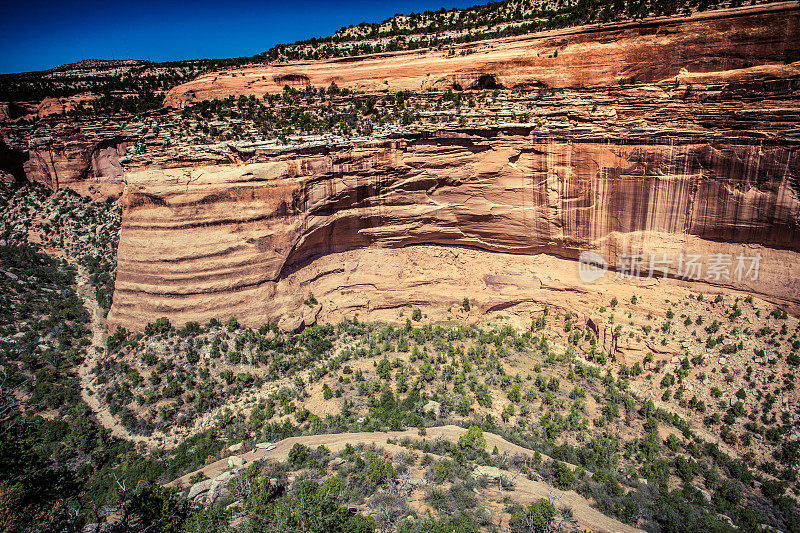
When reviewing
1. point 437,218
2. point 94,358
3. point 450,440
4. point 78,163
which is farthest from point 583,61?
point 78,163

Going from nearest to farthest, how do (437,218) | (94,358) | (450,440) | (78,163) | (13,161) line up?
(450,440)
(94,358)
(437,218)
(78,163)
(13,161)

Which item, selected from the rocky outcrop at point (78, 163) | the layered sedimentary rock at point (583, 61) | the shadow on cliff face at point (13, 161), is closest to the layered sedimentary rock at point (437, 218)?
the layered sedimentary rock at point (583, 61)

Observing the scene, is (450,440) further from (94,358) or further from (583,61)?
(583,61)

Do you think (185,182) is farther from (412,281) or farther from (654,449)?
(654,449)

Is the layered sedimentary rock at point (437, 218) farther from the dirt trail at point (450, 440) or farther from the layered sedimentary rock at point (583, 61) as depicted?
the dirt trail at point (450, 440)

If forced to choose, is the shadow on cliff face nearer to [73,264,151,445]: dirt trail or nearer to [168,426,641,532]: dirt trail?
[73,264,151,445]: dirt trail

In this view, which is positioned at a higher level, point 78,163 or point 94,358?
point 78,163

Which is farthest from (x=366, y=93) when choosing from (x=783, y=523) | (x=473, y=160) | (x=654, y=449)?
(x=783, y=523)

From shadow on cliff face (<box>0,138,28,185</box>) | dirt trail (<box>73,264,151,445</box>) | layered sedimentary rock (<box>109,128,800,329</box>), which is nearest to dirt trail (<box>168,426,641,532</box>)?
dirt trail (<box>73,264,151,445</box>)
